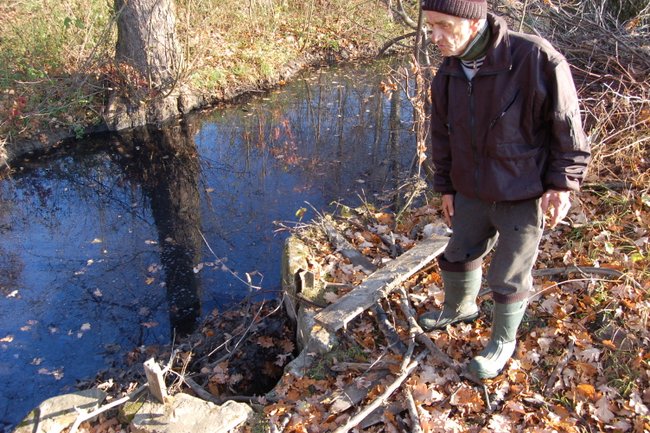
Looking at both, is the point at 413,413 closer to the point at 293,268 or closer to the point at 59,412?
the point at 293,268

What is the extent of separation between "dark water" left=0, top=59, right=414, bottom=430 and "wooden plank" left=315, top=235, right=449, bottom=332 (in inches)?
48.1

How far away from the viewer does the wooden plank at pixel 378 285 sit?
13.2ft

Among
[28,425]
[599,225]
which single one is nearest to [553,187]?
Result: [599,225]

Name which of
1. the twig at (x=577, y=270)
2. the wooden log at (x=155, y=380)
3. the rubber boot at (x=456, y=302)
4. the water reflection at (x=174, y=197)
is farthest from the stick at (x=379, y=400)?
the water reflection at (x=174, y=197)

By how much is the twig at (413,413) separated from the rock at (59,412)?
7.83 ft

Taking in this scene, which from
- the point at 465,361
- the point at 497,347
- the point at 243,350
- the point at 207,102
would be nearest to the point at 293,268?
the point at 243,350

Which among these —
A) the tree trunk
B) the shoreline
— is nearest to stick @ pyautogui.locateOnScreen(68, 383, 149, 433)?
the shoreline

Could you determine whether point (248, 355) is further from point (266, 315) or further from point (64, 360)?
point (64, 360)

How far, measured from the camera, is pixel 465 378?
349 centimetres

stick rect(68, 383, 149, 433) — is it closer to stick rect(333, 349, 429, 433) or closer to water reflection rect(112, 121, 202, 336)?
water reflection rect(112, 121, 202, 336)

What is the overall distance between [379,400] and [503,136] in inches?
73.2

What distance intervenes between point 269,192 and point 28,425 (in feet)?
14.7

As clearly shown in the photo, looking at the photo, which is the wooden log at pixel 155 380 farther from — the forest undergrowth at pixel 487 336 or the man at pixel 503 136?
the man at pixel 503 136

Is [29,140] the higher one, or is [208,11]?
[208,11]
